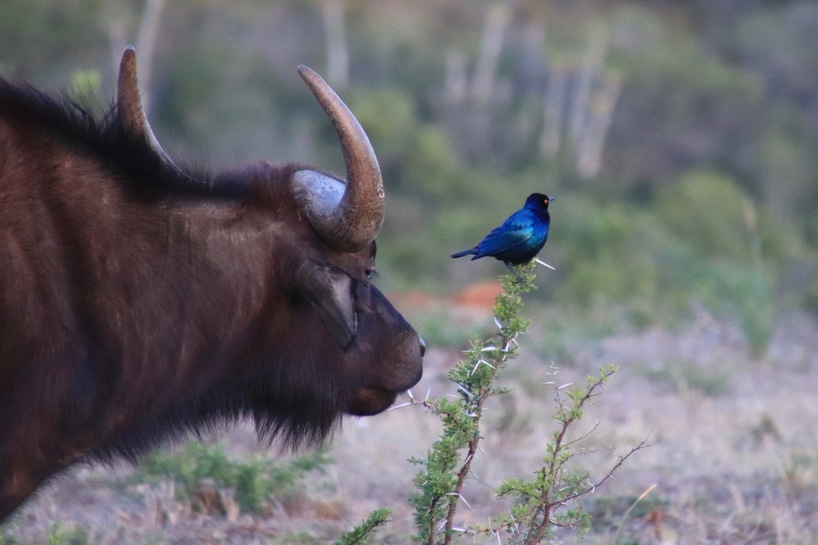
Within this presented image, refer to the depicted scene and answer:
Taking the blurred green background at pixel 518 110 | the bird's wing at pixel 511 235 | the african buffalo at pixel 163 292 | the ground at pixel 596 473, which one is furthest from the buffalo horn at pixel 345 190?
the blurred green background at pixel 518 110

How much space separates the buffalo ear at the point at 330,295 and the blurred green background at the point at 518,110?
1401 centimetres

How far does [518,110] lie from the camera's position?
4112 cm

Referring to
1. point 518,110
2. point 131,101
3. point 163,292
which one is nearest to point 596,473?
point 163,292

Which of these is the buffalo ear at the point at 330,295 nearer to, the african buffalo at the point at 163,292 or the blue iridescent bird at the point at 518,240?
the african buffalo at the point at 163,292

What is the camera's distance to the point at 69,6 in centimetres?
3191

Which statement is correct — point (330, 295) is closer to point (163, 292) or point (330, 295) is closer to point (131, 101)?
point (163, 292)

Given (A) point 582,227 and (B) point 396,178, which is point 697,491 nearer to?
(A) point 582,227

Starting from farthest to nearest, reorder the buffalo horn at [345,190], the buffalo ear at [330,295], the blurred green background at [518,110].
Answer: the blurred green background at [518,110], the buffalo ear at [330,295], the buffalo horn at [345,190]

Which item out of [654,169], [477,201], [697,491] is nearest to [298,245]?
[697,491]

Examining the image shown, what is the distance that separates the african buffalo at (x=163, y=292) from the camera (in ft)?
11.6

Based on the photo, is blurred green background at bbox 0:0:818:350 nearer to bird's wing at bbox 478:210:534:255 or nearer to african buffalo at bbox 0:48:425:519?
bird's wing at bbox 478:210:534:255

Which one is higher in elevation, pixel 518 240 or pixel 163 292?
pixel 518 240

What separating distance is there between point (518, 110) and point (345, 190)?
1493 inches

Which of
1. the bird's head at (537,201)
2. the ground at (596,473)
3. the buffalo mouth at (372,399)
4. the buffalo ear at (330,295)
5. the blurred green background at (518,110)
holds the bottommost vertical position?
the blurred green background at (518,110)
